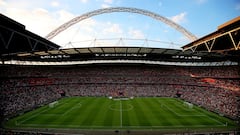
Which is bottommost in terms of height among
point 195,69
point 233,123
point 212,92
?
point 233,123

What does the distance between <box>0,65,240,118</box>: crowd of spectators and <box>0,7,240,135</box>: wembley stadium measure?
0.25 metres

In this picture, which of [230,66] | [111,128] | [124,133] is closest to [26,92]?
[111,128]

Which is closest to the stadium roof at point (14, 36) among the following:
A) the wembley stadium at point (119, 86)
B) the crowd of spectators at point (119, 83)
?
the wembley stadium at point (119, 86)

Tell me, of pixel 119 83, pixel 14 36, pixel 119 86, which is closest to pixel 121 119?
pixel 14 36

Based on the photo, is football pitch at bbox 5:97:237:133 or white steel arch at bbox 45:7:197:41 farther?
white steel arch at bbox 45:7:197:41

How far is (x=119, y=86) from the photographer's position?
53219 millimetres

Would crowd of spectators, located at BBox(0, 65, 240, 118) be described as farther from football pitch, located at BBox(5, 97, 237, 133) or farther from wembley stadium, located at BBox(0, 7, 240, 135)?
football pitch, located at BBox(5, 97, 237, 133)

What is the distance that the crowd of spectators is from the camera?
38875 millimetres

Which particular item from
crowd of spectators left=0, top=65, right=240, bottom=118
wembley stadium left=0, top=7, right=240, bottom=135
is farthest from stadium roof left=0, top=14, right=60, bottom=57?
crowd of spectators left=0, top=65, right=240, bottom=118

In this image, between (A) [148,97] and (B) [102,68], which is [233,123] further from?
(B) [102,68]

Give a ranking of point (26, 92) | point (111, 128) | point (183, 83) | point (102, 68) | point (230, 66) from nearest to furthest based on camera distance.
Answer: point (111, 128) → point (26, 92) → point (230, 66) → point (183, 83) → point (102, 68)

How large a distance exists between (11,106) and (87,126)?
19.4 metres

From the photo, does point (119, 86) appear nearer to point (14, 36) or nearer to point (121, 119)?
point (121, 119)

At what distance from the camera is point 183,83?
52469 mm
